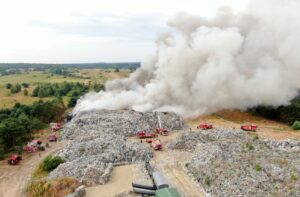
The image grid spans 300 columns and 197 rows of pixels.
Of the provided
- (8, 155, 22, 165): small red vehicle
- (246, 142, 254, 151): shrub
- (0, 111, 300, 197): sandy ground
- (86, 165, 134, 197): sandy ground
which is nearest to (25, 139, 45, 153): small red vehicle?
(0, 111, 300, 197): sandy ground

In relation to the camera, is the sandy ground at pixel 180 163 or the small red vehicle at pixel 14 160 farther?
the small red vehicle at pixel 14 160

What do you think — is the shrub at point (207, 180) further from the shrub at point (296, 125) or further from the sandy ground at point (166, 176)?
the shrub at point (296, 125)

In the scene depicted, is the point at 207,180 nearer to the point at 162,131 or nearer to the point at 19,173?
the point at 162,131

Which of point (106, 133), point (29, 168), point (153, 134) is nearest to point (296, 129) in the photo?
point (153, 134)

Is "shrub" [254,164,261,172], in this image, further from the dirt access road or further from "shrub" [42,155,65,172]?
the dirt access road

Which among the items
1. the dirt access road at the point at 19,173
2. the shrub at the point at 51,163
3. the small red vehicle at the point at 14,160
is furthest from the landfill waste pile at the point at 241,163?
the small red vehicle at the point at 14,160

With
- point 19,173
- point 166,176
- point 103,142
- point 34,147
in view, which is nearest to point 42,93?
point 34,147
